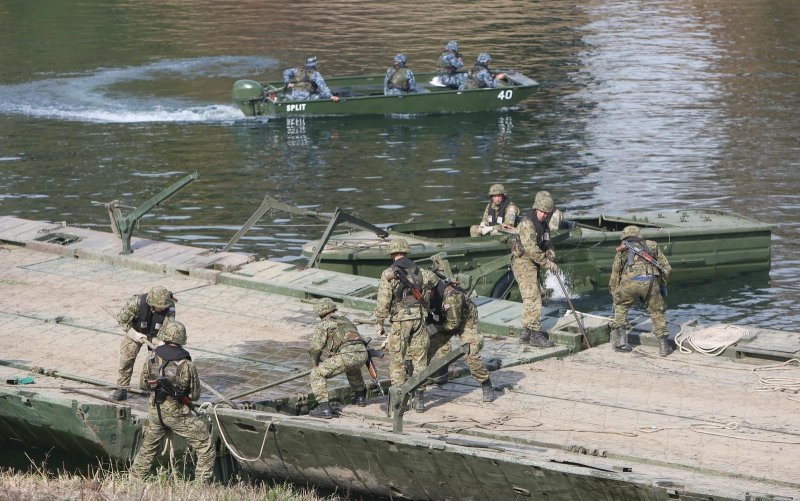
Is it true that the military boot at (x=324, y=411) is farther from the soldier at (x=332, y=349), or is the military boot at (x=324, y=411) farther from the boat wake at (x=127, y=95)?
the boat wake at (x=127, y=95)

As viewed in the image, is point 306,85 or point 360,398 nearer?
point 360,398

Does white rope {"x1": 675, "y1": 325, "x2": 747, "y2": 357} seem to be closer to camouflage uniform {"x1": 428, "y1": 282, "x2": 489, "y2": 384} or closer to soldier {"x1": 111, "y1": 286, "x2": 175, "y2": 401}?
camouflage uniform {"x1": 428, "y1": 282, "x2": 489, "y2": 384}

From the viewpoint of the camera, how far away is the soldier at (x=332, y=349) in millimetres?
17500

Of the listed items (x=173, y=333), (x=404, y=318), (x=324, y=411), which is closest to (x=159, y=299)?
(x=173, y=333)

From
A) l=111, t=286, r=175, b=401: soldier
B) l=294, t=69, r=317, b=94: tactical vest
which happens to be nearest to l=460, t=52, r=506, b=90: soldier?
l=294, t=69, r=317, b=94: tactical vest

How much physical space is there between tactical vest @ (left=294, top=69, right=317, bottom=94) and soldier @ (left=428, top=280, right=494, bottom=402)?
78.4 feet

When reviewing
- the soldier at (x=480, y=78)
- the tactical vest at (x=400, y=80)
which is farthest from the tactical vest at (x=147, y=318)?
the soldier at (x=480, y=78)

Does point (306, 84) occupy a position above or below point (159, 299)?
below

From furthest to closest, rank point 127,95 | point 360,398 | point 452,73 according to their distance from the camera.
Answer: point 127,95
point 452,73
point 360,398

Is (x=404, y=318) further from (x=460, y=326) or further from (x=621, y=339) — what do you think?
(x=621, y=339)

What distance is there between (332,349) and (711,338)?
20.3 feet

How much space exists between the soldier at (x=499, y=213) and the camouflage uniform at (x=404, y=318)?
21.5 ft

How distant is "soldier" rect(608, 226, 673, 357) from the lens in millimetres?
20078

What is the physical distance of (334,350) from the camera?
17578 mm
